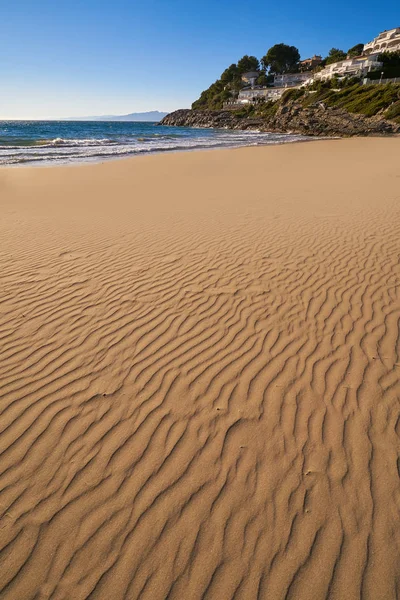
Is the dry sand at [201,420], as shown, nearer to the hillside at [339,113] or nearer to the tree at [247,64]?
the hillside at [339,113]

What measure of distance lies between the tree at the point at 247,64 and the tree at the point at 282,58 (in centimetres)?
744

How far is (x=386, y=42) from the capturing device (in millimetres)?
81125

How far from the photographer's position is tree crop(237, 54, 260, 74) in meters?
120

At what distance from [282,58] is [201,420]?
144 metres

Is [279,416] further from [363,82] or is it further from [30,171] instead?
[363,82]

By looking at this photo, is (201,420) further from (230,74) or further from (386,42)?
(230,74)

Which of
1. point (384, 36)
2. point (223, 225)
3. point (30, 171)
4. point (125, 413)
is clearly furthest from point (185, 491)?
point (384, 36)

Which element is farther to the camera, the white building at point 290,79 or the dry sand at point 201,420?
the white building at point 290,79

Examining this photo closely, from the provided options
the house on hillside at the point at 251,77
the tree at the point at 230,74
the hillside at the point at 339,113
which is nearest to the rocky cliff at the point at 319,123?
the hillside at the point at 339,113

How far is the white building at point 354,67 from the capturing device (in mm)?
66694

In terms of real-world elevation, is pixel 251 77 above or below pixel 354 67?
above

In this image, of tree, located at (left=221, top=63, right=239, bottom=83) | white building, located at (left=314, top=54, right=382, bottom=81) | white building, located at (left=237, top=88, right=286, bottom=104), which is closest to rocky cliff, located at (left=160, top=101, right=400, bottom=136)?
white building, located at (left=314, top=54, right=382, bottom=81)

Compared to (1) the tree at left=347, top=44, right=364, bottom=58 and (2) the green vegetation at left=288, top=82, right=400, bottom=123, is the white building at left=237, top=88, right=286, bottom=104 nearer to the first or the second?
Answer: (1) the tree at left=347, top=44, right=364, bottom=58

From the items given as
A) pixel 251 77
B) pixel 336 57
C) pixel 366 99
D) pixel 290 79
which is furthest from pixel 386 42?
pixel 366 99
